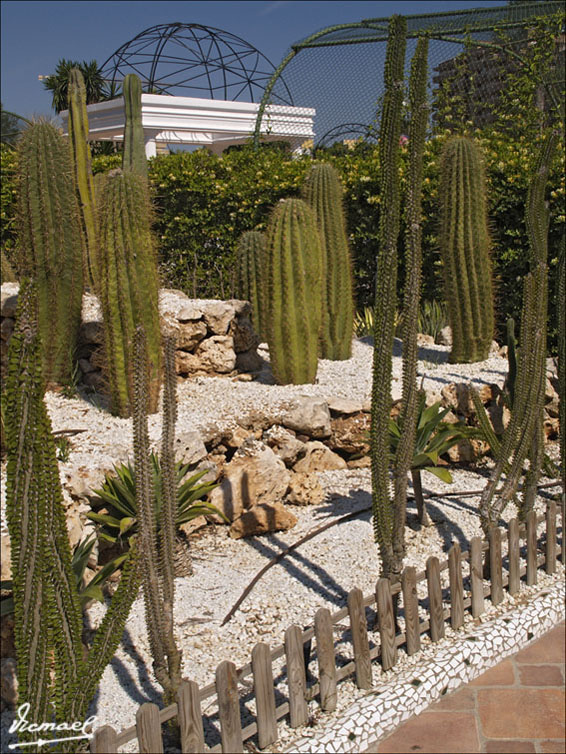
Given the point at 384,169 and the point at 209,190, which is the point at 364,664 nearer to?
the point at 384,169

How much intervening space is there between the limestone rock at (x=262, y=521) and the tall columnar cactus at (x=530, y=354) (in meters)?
1.16

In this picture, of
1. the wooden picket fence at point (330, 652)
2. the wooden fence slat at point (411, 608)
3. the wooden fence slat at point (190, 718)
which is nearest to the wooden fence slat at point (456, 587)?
the wooden picket fence at point (330, 652)

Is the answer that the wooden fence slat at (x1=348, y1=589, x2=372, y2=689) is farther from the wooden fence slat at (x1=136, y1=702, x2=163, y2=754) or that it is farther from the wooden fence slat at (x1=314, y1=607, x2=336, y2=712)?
the wooden fence slat at (x1=136, y1=702, x2=163, y2=754)

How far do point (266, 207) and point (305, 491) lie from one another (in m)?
4.39

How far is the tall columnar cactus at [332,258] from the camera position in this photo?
6.13 m

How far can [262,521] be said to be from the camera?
4238 millimetres

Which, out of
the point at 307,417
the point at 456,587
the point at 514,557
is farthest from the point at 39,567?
the point at 307,417

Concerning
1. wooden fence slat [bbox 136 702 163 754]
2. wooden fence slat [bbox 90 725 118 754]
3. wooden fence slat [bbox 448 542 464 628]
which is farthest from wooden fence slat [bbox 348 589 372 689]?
wooden fence slat [bbox 90 725 118 754]

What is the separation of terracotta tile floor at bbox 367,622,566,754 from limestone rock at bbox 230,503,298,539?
1.49m

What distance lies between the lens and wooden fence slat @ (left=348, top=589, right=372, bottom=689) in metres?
2.88

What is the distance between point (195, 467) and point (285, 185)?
14.7 ft

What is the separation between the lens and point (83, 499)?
13.0ft

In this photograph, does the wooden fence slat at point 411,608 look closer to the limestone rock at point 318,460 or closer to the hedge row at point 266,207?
the limestone rock at point 318,460

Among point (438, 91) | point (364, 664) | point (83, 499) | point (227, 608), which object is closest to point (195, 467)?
point (83, 499)
